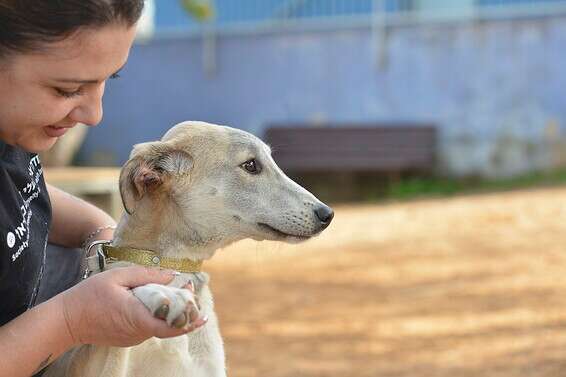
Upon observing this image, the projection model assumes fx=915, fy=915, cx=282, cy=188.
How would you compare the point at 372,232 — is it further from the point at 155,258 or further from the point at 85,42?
the point at 85,42

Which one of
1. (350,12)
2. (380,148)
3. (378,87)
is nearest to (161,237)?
(380,148)

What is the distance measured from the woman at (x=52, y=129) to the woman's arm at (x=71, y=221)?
0.58m

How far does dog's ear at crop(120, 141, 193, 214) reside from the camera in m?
2.37

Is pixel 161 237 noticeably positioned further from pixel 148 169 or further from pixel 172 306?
pixel 172 306

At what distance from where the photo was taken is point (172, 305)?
179 cm

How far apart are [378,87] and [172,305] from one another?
439 inches

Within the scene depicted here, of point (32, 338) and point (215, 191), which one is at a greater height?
point (215, 191)

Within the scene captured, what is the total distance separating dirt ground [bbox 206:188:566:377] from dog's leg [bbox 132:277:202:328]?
1355mm

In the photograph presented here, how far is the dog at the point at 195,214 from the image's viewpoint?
2.34 m

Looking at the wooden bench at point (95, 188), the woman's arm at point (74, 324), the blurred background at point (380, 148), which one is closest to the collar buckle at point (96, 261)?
the woman's arm at point (74, 324)

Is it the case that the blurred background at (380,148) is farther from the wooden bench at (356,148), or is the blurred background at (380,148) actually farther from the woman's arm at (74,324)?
the woman's arm at (74,324)

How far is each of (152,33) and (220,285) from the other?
26.9ft

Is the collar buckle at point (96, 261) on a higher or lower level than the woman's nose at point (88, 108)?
lower

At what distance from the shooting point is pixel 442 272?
269 inches
